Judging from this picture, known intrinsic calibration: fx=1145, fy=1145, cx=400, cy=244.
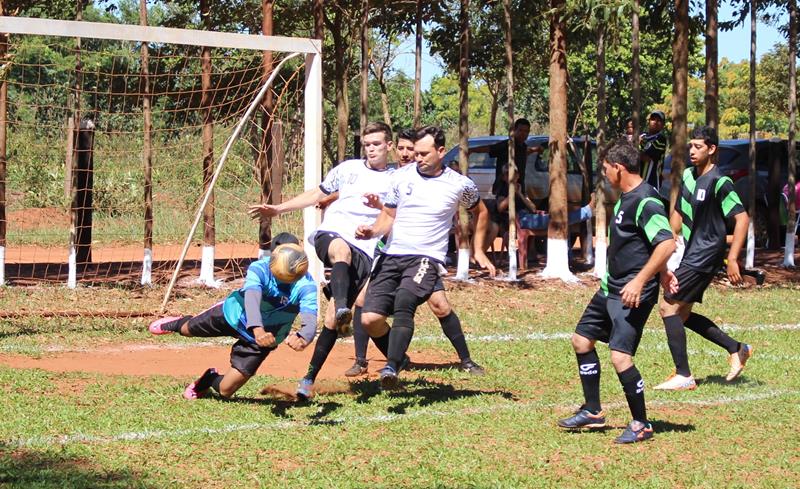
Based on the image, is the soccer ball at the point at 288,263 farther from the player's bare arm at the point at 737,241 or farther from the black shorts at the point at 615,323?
the player's bare arm at the point at 737,241

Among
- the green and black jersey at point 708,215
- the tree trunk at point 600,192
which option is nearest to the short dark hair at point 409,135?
the green and black jersey at point 708,215

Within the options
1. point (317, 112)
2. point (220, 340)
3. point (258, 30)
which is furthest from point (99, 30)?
point (258, 30)

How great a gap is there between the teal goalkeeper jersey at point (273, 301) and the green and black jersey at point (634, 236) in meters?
1.85

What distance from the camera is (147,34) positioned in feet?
35.8

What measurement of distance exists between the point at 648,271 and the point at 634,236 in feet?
1.01

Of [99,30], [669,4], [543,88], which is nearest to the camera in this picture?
[99,30]

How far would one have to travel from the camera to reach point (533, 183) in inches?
747

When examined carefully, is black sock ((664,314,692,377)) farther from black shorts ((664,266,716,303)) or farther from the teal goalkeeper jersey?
the teal goalkeeper jersey

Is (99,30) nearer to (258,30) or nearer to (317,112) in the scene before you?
(317,112)

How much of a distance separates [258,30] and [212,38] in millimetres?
10802

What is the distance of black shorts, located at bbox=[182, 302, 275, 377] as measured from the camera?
746 centimetres

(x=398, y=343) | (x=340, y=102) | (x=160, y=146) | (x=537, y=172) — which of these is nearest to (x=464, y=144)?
(x=340, y=102)

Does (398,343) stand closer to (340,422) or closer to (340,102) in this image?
(340,422)

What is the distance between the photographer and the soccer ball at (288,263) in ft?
22.9
